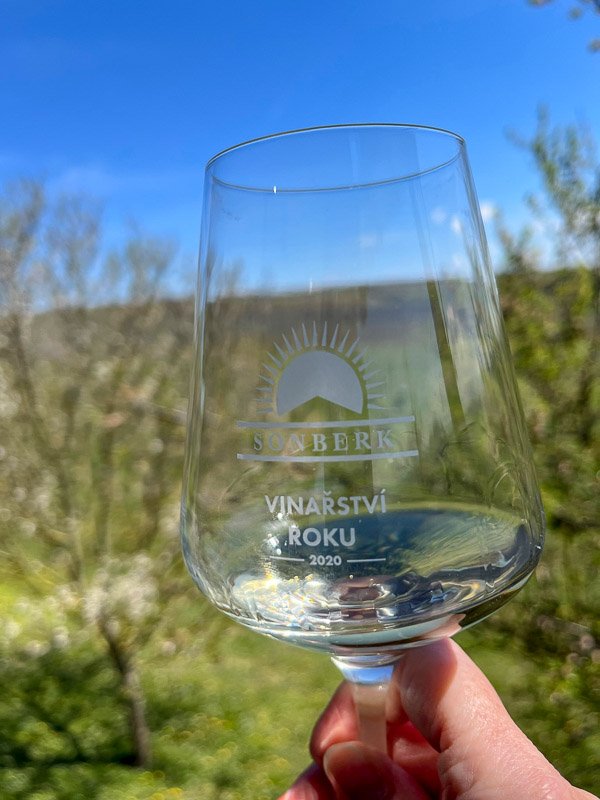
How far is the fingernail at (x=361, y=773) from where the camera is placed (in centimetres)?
82

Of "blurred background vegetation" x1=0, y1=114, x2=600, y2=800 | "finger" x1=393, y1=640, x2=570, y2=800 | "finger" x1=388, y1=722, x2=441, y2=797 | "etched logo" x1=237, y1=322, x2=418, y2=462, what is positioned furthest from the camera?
"blurred background vegetation" x1=0, y1=114, x2=600, y2=800

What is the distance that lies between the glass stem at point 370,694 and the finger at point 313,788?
275mm

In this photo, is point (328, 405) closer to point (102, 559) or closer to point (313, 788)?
point (313, 788)

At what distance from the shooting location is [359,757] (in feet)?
2.71

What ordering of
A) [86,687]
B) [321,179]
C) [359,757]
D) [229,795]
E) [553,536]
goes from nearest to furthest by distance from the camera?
1. [321,179]
2. [359,757]
3. [553,536]
4. [229,795]
5. [86,687]

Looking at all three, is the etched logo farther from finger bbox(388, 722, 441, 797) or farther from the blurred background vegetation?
the blurred background vegetation

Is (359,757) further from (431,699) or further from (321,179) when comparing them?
(321,179)

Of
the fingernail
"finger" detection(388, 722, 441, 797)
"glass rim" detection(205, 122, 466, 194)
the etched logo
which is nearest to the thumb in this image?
the fingernail

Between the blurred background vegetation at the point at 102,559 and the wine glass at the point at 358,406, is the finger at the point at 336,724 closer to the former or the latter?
the wine glass at the point at 358,406

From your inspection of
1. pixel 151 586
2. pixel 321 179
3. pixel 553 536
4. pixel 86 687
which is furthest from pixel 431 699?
pixel 86 687

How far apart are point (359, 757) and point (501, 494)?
1.17 ft

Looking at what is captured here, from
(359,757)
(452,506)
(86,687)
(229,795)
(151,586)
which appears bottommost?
(229,795)

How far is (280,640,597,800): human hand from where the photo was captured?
79 centimetres

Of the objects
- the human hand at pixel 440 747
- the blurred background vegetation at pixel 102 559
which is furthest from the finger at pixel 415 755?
the blurred background vegetation at pixel 102 559
